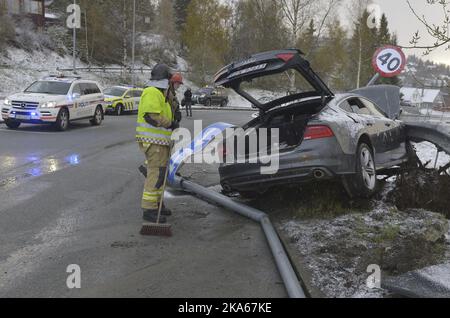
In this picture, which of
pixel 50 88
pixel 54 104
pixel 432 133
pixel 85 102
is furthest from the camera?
pixel 85 102

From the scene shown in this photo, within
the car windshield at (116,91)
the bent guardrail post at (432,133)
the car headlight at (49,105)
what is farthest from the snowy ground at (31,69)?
the bent guardrail post at (432,133)

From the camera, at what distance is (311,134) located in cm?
577

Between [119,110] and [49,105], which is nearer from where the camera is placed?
[49,105]

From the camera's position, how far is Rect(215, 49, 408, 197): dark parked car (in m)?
5.70

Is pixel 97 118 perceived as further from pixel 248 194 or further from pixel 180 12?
pixel 180 12

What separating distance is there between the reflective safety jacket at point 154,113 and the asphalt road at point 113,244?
3.42 feet

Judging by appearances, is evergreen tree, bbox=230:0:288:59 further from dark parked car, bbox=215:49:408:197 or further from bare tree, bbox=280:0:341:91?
dark parked car, bbox=215:49:408:197

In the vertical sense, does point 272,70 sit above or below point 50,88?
above

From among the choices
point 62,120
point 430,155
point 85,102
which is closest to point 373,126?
point 430,155

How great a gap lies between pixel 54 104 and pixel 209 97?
27.8 metres

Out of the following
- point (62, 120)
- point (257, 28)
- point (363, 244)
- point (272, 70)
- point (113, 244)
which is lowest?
point (113, 244)

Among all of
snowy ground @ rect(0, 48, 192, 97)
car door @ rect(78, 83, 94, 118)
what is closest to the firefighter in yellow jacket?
car door @ rect(78, 83, 94, 118)

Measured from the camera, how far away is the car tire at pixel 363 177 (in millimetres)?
5883

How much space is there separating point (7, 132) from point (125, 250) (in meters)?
11.5
